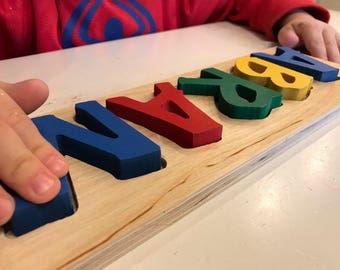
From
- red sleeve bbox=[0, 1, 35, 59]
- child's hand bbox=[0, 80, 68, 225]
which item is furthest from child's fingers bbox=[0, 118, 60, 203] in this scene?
red sleeve bbox=[0, 1, 35, 59]

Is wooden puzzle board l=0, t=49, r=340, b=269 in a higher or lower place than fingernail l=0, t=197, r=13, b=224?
lower

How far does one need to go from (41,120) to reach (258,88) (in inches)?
10.8

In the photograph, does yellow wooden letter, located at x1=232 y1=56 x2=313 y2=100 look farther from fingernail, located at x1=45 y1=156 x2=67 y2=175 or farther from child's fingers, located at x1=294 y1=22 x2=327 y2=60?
fingernail, located at x1=45 y1=156 x2=67 y2=175

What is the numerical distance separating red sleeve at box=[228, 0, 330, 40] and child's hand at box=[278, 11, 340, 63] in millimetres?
28

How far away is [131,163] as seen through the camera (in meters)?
0.33

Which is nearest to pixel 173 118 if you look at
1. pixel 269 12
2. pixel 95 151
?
pixel 95 151

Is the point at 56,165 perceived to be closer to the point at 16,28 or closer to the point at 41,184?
the point at 41,184

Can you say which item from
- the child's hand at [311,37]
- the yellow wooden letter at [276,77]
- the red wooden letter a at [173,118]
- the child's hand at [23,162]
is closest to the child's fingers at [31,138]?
the child's hand at [23,162]

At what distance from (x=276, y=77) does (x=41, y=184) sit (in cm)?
37

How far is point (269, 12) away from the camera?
84 centimetres

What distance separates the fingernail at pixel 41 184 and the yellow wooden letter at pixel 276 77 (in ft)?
1.10

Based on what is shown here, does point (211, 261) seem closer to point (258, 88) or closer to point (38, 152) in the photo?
point (38, 152)

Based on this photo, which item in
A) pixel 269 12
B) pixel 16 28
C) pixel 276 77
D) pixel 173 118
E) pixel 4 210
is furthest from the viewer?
pixel 269 12

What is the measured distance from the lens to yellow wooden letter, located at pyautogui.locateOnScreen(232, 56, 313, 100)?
487mm
